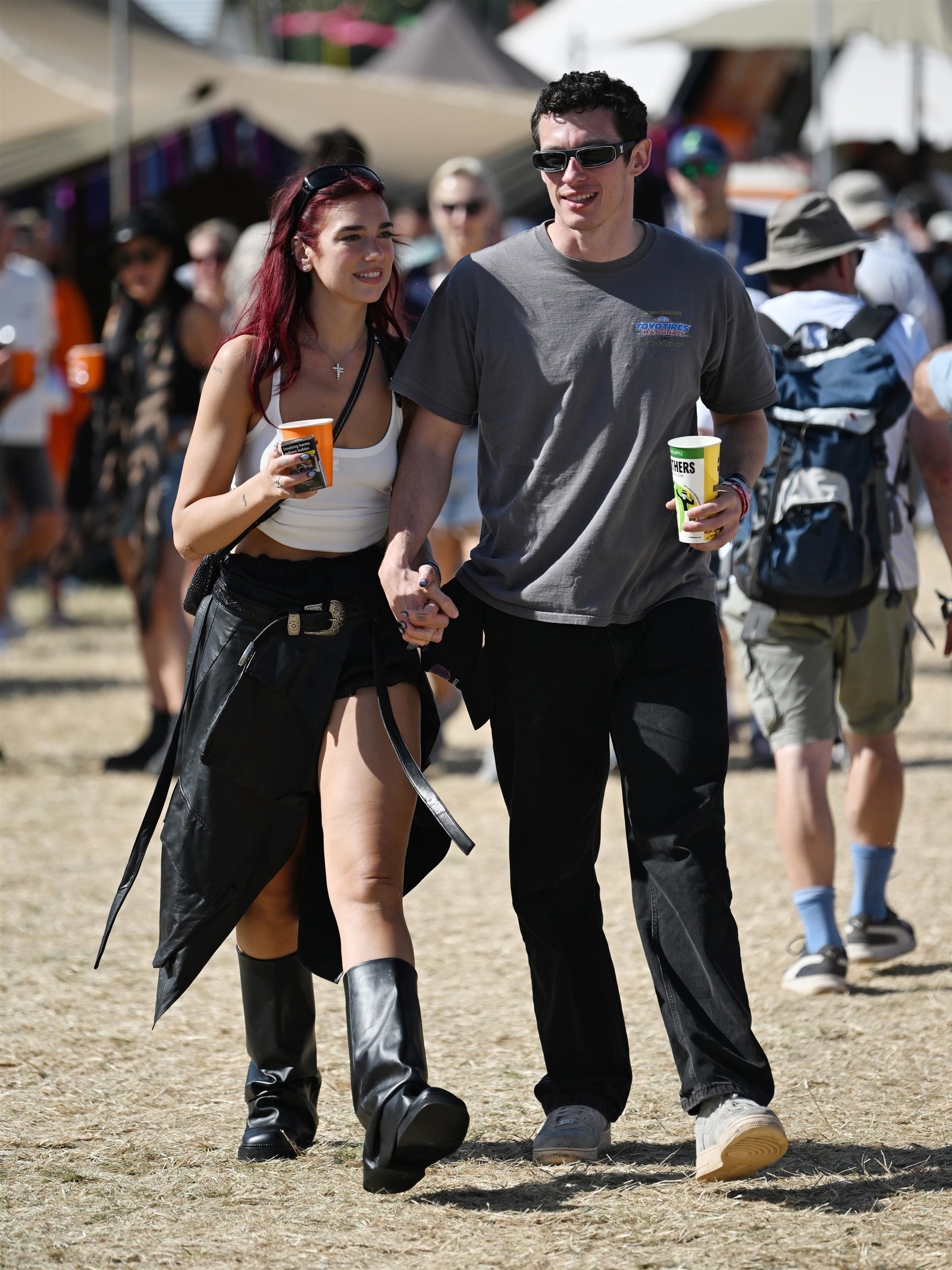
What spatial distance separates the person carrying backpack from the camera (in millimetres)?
4754

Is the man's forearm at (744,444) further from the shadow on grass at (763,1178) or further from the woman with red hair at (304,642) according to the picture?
the shadow on grass at (763,1178)

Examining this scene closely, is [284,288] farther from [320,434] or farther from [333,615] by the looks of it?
[333,615]

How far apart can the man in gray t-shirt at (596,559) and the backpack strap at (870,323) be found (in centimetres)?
121

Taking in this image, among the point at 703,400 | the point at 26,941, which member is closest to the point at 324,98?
the point at 26,941

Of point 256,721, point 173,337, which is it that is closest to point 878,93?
point 173,337

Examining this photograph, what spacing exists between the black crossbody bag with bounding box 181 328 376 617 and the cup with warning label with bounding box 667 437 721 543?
2.15 ft

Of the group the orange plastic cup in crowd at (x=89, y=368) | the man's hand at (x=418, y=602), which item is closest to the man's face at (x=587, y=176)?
the man's hand at (x=418, y=602)

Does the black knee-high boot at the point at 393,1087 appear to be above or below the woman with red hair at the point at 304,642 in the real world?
below

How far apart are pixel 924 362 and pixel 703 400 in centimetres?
77

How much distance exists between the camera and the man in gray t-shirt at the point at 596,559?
3.48 metres

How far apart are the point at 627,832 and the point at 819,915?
151 cm

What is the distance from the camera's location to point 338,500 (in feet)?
11.7

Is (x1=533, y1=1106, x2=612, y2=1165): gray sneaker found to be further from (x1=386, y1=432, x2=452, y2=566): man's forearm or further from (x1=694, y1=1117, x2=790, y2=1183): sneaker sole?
(x1=386, y1=432, x2=452, y2=566): man's forearm

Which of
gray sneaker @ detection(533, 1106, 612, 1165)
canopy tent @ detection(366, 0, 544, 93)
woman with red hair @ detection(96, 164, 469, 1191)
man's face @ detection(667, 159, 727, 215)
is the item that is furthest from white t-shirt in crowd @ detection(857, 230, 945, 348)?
canopy tent @ detection(366, 0, 544, 93)
